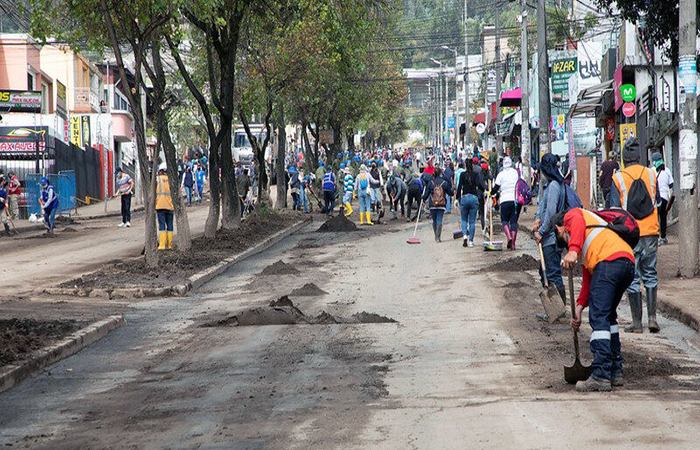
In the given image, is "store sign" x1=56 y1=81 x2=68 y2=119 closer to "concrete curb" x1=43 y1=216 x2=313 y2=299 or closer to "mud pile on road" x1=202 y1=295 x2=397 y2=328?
"concrete curb" x1=43 y1=216 x2=313 y2=299

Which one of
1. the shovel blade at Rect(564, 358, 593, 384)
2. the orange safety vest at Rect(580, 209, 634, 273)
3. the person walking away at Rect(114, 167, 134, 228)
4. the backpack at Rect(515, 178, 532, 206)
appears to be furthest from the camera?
the person walking away at Rect(114, 167, 134, 228)

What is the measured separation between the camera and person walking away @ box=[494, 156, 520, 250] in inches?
799

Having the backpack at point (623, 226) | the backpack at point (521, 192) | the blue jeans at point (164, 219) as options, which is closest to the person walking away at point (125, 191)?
the blue jeans at point (164, 219)

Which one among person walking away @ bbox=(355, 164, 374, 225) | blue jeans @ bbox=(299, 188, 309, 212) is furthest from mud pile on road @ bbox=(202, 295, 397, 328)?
blue jeans @ bbox=(299, 188, 309, 212)

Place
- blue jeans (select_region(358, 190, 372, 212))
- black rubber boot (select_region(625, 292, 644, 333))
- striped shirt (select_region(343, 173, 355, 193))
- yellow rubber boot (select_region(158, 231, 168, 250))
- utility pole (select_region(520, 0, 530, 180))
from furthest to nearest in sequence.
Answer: utility pole (select_region(520, 0, 530, 180)) < striped shirt (select_region(343, 173, 355, 193)) < blue jeans (select_region(358, 190, 372, 212)) < yellow rubber boot (select_region(158, 231, 168, 250)) < black rubber boot (select_region(625, 292, 644, 333))

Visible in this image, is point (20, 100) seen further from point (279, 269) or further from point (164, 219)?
point (279, 269)

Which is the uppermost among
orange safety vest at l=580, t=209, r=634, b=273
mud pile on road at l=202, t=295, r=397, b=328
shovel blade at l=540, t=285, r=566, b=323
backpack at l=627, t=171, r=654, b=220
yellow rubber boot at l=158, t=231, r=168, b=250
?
backpack at l=627, t=171, r=654, b=220

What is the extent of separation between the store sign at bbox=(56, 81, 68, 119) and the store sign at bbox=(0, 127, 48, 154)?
13.2 meters

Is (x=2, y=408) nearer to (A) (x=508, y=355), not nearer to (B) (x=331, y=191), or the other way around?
(A) (x=508, y=355)

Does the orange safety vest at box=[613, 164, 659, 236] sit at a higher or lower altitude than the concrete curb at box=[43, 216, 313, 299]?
higher

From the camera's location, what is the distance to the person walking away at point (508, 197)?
20.3m

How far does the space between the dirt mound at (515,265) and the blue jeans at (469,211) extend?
3593 mm

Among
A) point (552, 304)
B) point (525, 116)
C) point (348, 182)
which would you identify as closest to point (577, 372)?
point (552, 304)

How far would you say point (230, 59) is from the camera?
2419 centimetres
